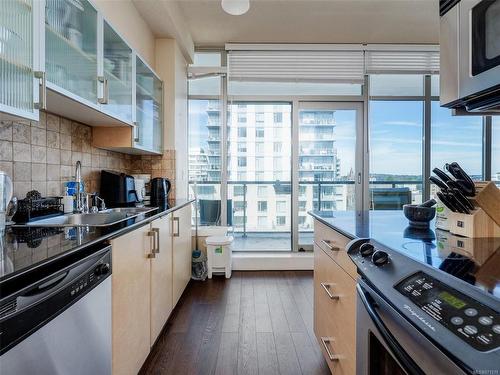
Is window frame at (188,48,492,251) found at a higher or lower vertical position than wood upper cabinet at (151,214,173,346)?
higher

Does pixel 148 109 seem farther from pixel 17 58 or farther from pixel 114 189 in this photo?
pixel 17 58

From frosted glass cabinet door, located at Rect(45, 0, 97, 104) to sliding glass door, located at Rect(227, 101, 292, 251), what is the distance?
2.22m

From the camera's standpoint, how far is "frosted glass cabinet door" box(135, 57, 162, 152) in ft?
8.02

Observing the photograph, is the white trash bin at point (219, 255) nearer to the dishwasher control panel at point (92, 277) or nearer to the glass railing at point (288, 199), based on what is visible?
the glass railing at point (288, 199)

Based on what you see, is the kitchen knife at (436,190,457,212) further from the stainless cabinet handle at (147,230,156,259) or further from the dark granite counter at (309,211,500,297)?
the stainless cabinet handle at (147,230,156,259)

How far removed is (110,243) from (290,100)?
10.2 ft

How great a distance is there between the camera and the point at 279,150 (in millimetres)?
3883

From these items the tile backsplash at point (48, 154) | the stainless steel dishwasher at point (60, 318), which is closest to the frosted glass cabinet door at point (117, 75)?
the tile backsplash at point (48, 154)

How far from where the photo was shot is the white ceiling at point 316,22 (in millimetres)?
2859

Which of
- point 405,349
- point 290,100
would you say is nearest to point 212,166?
point 290,100

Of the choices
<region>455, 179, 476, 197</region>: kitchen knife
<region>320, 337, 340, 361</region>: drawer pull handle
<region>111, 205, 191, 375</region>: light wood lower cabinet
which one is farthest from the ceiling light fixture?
<region>320, 337, 340, 361</region>: drawer pull handle

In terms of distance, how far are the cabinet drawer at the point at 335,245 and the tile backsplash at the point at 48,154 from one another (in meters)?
1.66

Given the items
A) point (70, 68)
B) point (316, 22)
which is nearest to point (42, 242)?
point (70, 68)

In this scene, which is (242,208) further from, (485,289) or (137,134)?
(485,289)
